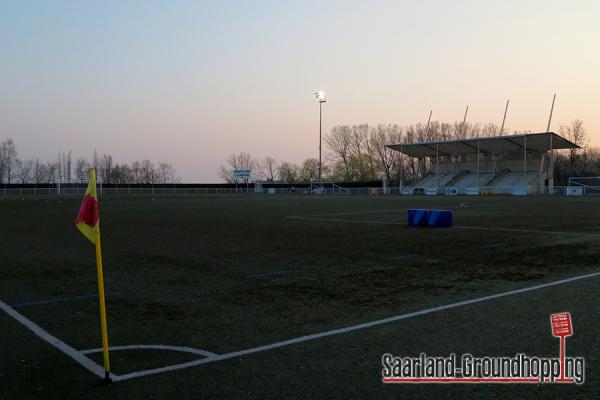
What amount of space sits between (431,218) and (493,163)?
61774 mm

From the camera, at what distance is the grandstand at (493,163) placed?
6500 cm

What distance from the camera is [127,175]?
14275 centimetres

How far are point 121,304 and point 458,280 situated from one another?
531cm

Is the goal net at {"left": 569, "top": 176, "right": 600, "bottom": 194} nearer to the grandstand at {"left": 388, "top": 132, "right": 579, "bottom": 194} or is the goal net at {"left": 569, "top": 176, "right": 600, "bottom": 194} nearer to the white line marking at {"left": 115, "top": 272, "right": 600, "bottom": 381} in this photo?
the grandstand at {"left": 388, "top": 132, "right": 579, "bottom": 194}

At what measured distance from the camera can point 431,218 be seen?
18.5 metres

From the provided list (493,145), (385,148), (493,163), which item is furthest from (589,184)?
(385,148)

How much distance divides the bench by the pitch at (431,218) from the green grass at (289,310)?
14.5 ft

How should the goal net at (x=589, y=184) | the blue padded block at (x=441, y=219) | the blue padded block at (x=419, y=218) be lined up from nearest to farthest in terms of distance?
the blue padded block at (x=441, y=219) → the blue padded block at (x=419, y=218) → the goal net at (x=589, y=184)

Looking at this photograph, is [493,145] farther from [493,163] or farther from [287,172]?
[287,172]

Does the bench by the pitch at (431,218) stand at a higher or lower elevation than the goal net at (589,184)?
lower

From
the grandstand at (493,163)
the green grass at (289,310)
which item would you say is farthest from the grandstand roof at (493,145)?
the green grass at (289,310)

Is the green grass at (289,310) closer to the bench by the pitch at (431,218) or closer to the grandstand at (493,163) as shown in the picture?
the bench by the pitch at (431,218)

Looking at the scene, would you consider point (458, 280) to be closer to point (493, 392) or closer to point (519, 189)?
point (493, 392)

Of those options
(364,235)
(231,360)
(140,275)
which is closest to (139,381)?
(231,360)
